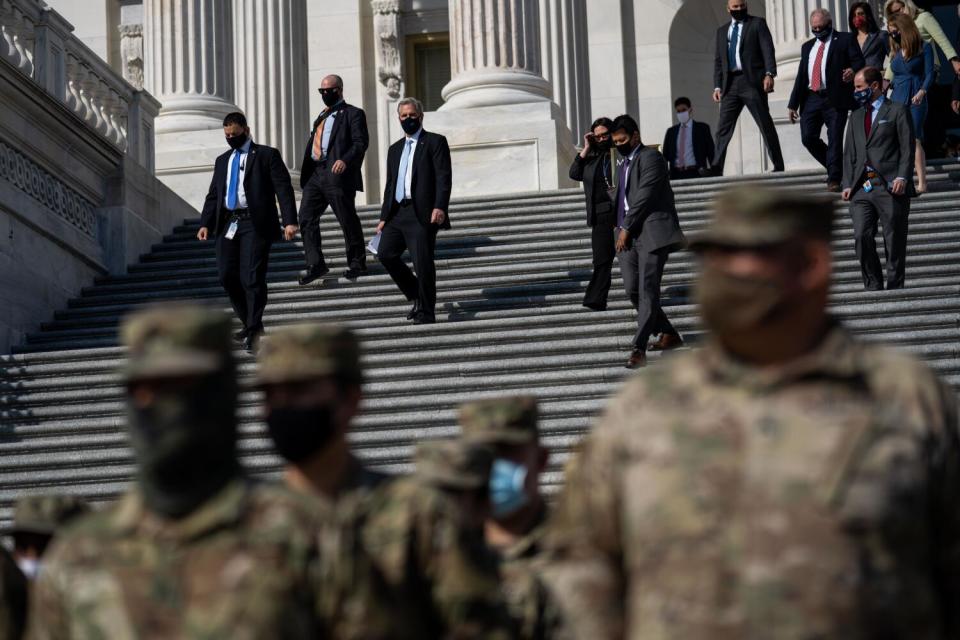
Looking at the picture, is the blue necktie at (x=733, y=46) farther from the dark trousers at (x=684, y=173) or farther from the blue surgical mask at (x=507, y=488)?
the blue surgical mask at (x=507, y=488)

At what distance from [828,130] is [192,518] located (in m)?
13.3

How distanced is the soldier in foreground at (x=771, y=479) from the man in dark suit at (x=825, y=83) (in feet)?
41.5

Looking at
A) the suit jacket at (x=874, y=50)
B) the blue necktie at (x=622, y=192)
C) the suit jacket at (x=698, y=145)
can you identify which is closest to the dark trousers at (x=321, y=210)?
the blue necktie at (x=622, y=192)

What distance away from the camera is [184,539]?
383 centimetres

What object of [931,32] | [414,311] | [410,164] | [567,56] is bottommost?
[414,311]

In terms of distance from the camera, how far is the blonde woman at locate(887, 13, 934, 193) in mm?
16750

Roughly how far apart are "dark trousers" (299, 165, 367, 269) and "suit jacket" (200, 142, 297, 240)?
1.97 feet

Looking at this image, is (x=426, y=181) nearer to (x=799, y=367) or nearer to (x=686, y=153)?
(x=686, y=153)

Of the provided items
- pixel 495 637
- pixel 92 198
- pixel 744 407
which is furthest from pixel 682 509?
pixel 92 198

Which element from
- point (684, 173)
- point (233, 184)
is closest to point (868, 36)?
point (684, 173)

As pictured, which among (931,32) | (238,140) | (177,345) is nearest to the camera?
(177,345)

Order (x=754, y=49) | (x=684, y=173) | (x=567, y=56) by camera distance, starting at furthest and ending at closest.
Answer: (x=567, y=56) → (x=684, y=173) → (x=754, y=49)

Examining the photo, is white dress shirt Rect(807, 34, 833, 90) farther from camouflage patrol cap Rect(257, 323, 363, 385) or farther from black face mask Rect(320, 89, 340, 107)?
camouflage patrol cap Rect(257, 323, 363, 385)

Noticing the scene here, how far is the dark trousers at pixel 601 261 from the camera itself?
13.6 meters
